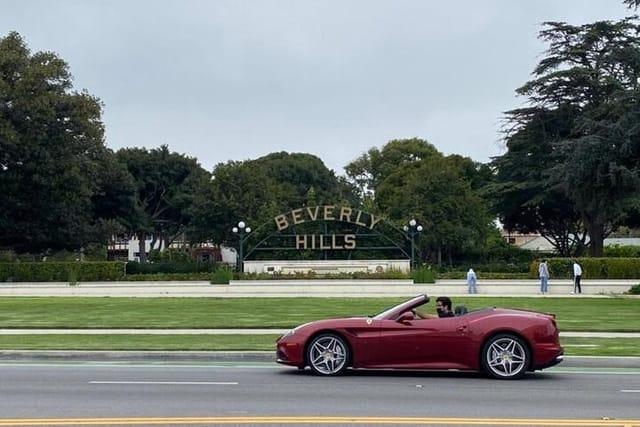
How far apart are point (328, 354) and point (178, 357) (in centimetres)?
377

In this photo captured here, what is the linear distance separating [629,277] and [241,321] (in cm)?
3414

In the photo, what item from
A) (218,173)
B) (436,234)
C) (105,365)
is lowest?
(105,365)

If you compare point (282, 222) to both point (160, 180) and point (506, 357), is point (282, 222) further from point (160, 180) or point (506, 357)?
point (506, 357)

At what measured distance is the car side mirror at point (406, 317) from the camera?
1207 centimetres

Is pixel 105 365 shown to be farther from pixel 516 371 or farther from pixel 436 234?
pixel 436 234

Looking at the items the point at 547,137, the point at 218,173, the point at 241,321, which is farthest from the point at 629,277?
the point at 218,173

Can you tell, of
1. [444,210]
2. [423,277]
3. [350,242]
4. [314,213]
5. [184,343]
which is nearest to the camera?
[184,343]

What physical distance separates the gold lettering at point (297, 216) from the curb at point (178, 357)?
38.1 meters

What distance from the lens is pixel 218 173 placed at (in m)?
76.5

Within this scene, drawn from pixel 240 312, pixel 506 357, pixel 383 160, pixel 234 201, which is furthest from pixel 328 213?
pixel 383 160

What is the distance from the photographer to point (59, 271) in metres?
53.7

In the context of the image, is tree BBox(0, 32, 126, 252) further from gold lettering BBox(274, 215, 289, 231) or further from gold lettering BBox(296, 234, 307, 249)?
gold lettering BBox(296, 234, 307, 249)

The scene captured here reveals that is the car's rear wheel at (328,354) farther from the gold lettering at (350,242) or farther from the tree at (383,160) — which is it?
the tree at (383,160)

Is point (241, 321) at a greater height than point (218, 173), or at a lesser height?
lesser
